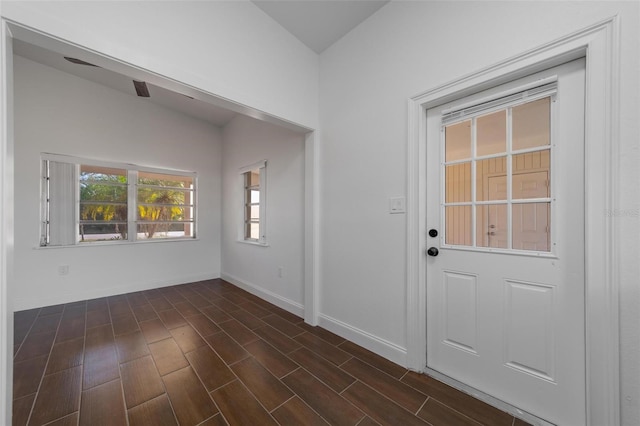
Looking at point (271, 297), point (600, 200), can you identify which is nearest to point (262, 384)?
point (271, 297)

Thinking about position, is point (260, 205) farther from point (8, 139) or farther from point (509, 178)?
point (509, 178)

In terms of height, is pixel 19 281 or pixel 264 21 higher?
pixel 264 21

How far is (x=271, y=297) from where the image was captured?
3.27m

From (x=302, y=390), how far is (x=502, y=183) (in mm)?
1978

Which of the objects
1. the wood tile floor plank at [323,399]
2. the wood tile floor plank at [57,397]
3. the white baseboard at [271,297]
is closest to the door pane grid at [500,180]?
the wood tile floor plank at [323,399]

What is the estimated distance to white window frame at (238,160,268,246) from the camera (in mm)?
3498

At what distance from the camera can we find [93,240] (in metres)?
3.45

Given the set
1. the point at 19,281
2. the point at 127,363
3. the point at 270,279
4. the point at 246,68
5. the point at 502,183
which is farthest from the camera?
the point at 270,279

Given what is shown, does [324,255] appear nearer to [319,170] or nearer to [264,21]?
[319,170]

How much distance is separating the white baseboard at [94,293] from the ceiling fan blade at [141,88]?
117 inches

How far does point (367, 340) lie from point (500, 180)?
170 centimetres

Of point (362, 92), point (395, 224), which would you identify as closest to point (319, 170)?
point (362, 92)

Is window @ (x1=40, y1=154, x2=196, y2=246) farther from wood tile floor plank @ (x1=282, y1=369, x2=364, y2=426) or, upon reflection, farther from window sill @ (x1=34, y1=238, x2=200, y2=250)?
wood tile floor plank @ (x1=282, y1=369, x2=364, y2=426)

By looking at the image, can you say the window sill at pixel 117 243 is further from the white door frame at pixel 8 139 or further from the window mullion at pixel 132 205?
the white door frame at pixel 8 139
